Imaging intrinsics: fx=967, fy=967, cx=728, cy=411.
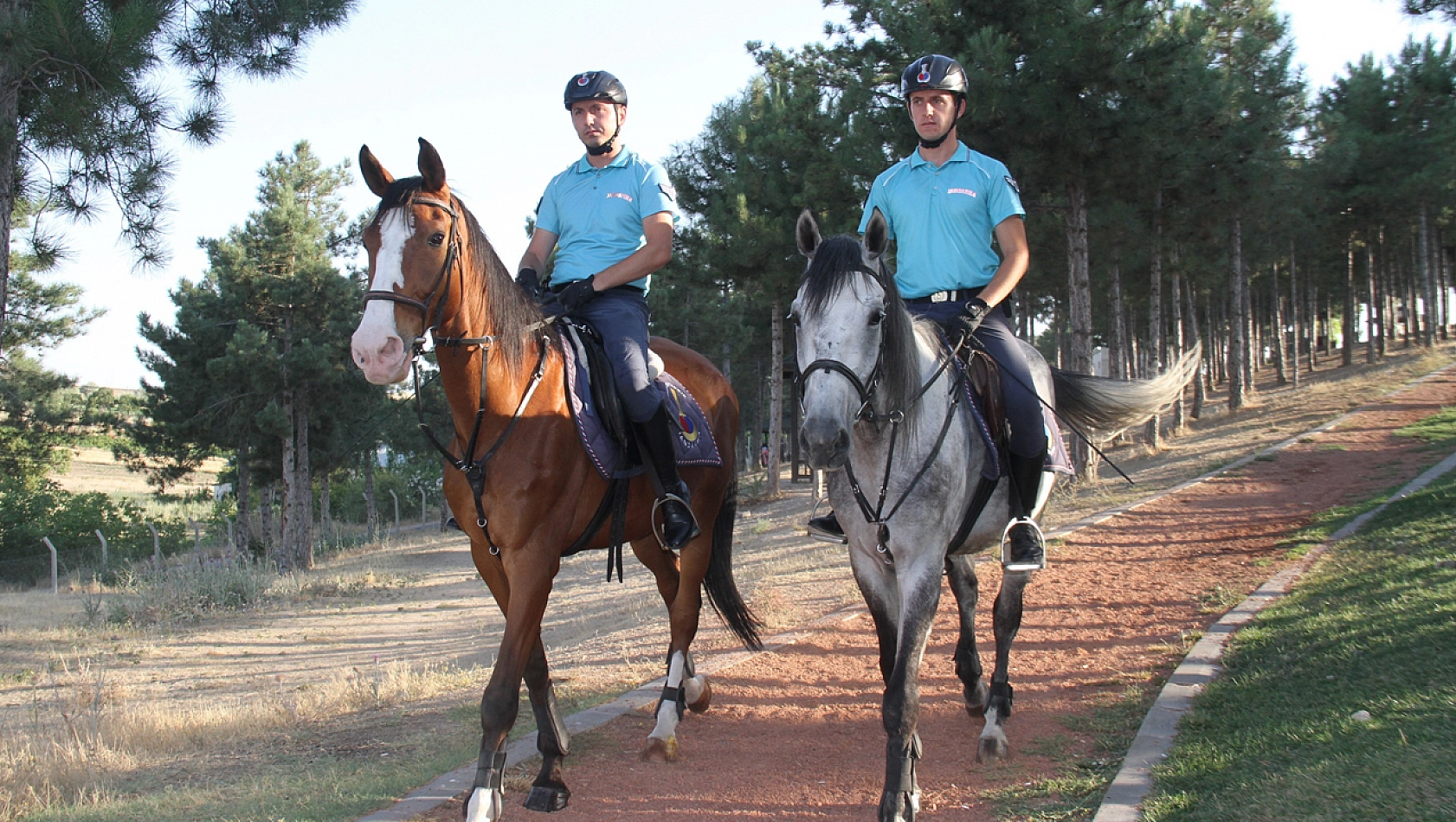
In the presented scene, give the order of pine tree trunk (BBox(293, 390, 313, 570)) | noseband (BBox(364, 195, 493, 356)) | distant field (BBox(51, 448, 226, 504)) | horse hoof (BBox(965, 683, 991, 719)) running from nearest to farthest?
noseband (BBox(364, 195, 493, 356))
horse hoof (BBox(965, 683, 991, 719))
pine tree trunk (BBox(293, 390, 313, 570))
distant field (BBox(51, 448, 226, 504))

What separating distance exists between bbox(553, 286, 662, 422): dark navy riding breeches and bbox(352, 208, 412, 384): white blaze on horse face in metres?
1.36

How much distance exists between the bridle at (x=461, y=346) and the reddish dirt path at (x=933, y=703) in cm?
142

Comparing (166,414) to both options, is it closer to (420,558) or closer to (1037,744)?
(420,558)

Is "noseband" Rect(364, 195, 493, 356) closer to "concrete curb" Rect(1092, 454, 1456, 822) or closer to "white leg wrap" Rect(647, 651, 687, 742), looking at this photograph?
"white leg wrap" Rect(647, 651, 687, 742)

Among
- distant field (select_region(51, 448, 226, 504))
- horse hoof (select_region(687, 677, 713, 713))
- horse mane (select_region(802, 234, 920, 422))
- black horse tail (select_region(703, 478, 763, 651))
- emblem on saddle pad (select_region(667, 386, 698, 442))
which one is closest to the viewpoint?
horse mane (select_region(802, 234, 920, 422))

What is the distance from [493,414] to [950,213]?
251cm

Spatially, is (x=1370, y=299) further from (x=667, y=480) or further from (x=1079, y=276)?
(x=667, y=480)

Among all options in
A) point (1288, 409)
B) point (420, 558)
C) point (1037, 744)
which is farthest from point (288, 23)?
point (1288, 409)

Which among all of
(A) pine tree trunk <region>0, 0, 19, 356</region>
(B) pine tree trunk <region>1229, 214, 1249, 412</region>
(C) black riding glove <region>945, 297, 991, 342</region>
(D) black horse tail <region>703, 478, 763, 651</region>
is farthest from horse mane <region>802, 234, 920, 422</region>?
(B) pine tree trunk <region>1229, 214, 1249, 412</region>

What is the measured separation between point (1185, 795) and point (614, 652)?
5.20 metres

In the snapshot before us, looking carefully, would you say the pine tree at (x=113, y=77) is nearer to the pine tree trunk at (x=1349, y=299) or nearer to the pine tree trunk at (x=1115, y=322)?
the pine tree trunk at (x=1115, y=322)

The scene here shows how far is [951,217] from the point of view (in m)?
4.99

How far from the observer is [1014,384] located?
4.87 m

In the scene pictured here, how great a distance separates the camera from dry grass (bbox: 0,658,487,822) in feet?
17.0
